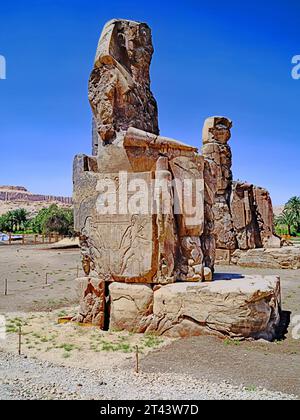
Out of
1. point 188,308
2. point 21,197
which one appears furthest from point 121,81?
point 21,197

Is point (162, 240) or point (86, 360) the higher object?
point (162, 240)

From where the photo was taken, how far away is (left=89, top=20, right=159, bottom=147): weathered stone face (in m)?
8.88

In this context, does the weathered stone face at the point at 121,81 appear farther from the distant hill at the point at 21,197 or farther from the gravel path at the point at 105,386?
the distant hill at the point at 21,197

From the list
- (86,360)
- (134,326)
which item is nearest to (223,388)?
(86,360)

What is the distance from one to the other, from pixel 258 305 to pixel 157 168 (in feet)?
11.2

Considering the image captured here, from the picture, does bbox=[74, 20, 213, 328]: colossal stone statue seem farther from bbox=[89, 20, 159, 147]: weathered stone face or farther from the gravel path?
the gravel path

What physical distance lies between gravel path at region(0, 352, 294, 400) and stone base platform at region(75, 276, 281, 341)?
191 cm

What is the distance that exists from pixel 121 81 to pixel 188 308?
512 centimetres

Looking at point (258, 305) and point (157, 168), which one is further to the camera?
point (157, 168)

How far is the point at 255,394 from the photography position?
16.6ft

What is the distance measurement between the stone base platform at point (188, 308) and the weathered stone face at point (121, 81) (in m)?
3.48

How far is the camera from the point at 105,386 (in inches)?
207
